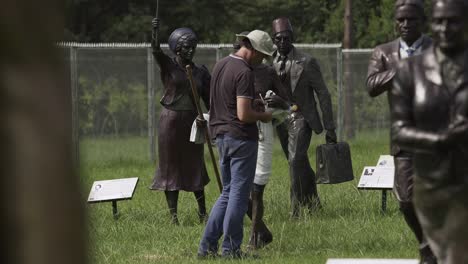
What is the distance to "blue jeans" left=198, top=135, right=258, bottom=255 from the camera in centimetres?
933

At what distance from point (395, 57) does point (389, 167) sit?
480cm

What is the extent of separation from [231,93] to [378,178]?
3937mm

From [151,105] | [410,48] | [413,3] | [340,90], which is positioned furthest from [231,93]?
[340,90]

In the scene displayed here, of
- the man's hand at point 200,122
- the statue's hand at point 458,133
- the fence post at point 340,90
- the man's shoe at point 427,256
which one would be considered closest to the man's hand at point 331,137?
the man's hand at point 200,122

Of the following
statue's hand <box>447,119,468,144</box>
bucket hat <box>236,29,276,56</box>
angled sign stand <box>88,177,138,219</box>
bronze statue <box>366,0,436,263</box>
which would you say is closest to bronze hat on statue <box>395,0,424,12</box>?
bronze statue <box>366,0,436,263</box>

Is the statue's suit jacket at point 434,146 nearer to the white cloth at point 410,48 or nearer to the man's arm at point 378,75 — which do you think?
the man's arm at point 378,75

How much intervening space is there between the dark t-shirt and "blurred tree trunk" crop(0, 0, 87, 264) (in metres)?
7.98

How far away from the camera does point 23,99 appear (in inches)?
48.5

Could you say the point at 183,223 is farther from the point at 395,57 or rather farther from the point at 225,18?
the point at 225,18

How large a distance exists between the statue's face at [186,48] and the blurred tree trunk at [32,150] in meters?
11.0

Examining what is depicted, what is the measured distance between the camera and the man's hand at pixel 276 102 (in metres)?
10.5

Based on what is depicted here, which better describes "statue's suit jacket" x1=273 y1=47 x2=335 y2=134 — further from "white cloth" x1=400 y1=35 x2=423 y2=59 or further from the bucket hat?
"white cloth" x1=400 y1=35 x2=423 y2=59

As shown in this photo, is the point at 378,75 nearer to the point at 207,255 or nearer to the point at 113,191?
the point at 207,255

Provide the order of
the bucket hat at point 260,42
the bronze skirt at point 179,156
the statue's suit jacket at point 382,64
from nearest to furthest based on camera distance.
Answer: the statue's suit jacket at point 382,64 → the bucket hat at point 260,42 → the bronze skirt at point 179,156
